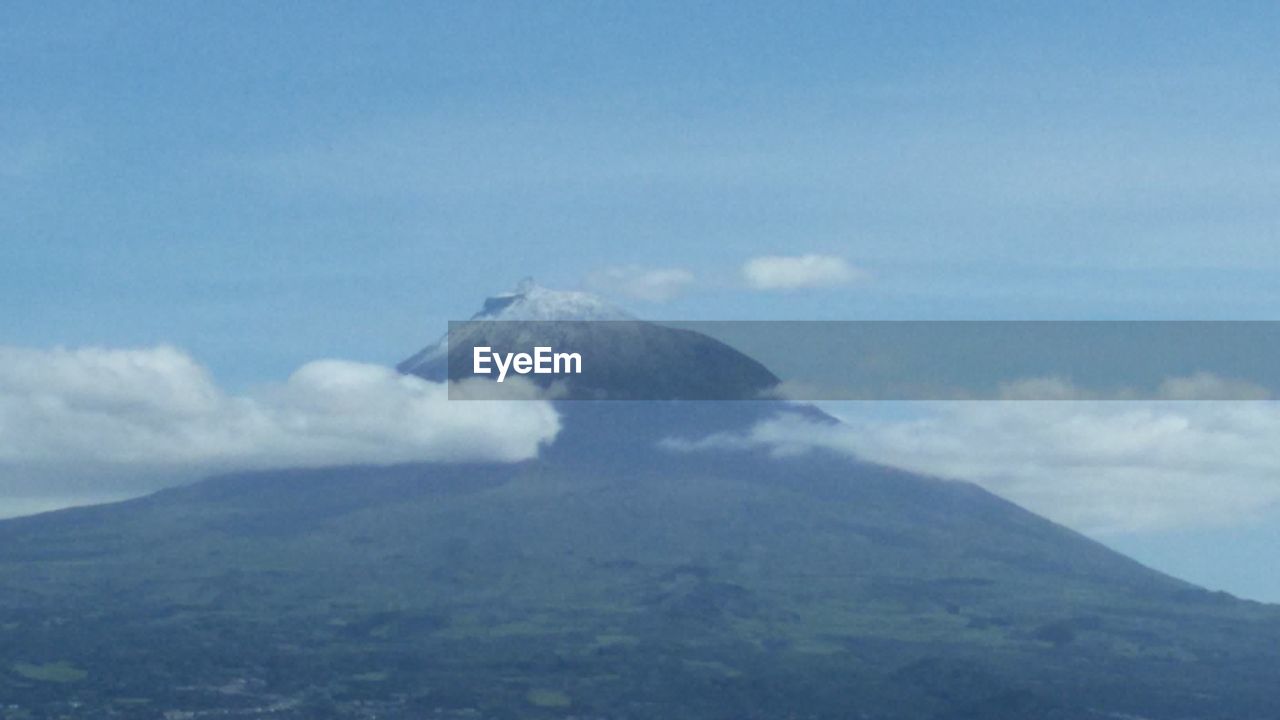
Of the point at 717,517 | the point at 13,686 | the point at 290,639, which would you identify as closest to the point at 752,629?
the point at 717,517

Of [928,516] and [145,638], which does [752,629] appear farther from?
[145,638]

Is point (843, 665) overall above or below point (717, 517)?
below

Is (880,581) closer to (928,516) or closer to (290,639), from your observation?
(928,516)

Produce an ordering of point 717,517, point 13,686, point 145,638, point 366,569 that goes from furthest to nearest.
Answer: point 717,517
point 366,569
point 145,638
point 13,686

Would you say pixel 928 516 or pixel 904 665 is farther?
pixel 928 516

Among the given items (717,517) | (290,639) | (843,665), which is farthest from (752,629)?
(290,639)

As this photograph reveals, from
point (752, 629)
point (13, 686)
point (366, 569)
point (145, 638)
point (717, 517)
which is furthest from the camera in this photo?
point (717, 517)
